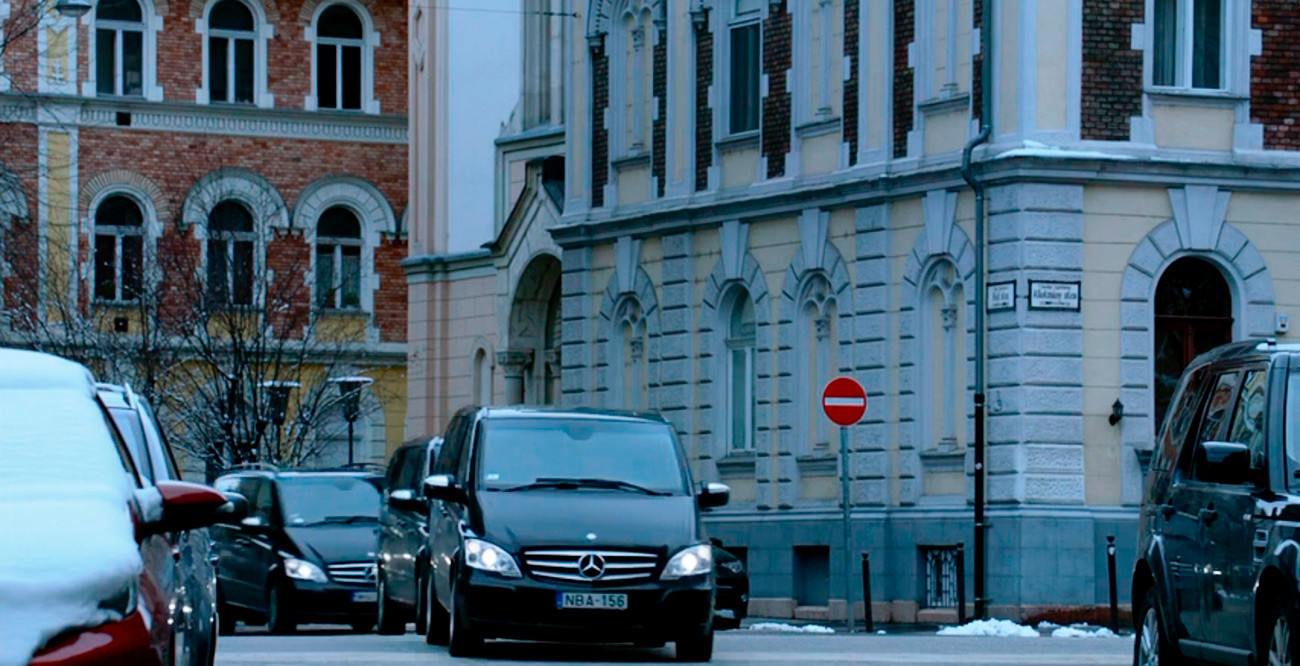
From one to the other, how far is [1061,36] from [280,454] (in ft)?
65.0

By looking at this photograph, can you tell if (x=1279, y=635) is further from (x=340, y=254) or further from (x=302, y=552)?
(x=340, y=254)

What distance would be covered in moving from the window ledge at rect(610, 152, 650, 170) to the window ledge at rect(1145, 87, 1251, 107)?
997 cm

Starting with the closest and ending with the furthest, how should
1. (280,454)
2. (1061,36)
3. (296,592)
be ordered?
(296,592) < (1061,36) < (280,454)

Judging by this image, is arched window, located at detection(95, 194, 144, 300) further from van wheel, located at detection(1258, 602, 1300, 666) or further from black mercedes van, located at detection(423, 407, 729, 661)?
van wheel, located at detection(1258, 602, 1300, 666)

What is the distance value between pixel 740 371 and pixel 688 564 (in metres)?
20.4

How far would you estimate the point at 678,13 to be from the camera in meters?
41.2

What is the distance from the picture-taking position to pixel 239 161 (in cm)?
5906

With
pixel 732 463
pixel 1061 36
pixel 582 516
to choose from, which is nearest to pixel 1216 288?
pixel 1061 36

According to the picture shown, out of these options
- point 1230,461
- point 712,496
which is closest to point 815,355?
point 712,496

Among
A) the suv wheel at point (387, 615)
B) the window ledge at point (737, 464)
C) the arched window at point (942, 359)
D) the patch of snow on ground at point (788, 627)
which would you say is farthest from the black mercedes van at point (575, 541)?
the window ledge at point (737, 464)

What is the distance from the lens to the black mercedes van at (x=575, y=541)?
19688mm

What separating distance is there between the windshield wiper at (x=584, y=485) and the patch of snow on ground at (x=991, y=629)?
32.5 feet

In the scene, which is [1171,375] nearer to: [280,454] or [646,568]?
[646,568]

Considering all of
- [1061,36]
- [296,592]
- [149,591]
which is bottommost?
[296,592]
